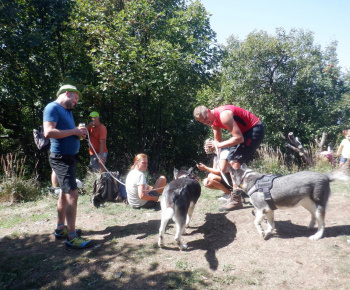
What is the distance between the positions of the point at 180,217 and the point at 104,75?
6073mm

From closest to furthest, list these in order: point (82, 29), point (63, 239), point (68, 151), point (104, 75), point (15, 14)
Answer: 1. point (68, 151)
2. point (63, 239)
3. point (15, 14)
4. point (104, 75)
5. point (82, 29)

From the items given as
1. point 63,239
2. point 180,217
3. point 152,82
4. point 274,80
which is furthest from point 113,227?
point 274,80

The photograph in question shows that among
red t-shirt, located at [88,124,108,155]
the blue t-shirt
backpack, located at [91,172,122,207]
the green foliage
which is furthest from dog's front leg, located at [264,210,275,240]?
the green foliage

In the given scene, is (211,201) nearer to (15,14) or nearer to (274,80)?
(15,14)

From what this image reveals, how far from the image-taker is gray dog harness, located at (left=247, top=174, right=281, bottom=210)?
3229 mm

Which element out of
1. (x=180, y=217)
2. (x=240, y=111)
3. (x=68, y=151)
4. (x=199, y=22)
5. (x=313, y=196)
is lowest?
(x=180, y=217)

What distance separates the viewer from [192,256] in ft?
9.98

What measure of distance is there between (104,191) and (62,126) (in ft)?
7.95

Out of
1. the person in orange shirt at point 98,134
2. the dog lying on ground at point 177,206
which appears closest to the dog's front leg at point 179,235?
the dog lying on ground at point 177,206

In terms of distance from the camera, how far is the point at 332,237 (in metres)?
3.13

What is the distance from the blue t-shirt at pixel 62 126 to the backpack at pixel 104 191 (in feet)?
6.71

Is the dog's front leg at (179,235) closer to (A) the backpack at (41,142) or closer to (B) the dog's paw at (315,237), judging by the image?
(B) the dog's paw at (315,237)

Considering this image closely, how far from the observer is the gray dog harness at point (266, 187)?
3229mm

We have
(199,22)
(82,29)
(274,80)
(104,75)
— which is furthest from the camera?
(274,80)
